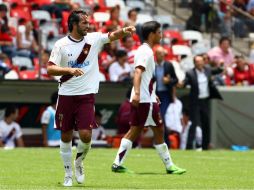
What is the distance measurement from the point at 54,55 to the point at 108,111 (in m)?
11.7

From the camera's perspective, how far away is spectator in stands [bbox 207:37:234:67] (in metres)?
27.2

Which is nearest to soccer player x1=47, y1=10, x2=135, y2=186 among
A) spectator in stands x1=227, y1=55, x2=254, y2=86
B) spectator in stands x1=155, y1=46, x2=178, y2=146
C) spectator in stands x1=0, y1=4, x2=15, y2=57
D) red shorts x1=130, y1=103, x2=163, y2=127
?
red shorts x1=130, y1=103, x2=163, y2=127

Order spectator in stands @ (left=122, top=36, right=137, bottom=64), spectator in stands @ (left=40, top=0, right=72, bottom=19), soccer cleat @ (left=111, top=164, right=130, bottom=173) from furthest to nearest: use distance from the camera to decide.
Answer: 1. spectator in stands @ (left=40, top=0, right=72, bottom=19)
2. spectator in stands @ (left=122, top=36, right=137, bottom=64)
3. soccer cleat @ (left=111, top=164, right=130, bottom=173)

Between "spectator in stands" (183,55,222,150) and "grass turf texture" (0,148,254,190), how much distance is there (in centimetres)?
134

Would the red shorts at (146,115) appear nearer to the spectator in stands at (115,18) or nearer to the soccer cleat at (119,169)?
the soccer cleat at (119,169)

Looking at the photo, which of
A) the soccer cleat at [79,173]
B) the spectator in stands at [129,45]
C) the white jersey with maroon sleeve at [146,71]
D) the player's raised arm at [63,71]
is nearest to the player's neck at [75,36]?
the player's raised arm at [63,71]

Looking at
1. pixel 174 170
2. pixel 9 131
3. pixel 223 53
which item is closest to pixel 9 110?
pixel 9 131

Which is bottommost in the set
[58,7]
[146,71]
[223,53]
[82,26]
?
[223,53]

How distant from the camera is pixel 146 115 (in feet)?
50.8

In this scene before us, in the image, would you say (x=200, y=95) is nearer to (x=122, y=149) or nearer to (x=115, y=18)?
(x=115, y=18)

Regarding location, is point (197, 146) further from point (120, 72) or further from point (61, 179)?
point (61, 179)

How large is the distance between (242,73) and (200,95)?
13.6ft

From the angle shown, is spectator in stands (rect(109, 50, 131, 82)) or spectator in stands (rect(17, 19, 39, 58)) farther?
spectator in stands (rect(17, 19, 39, 58))

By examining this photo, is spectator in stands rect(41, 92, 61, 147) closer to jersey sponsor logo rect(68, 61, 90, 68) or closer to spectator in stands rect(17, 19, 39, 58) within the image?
spectator in stands rect(17, 19, 39, 58)
